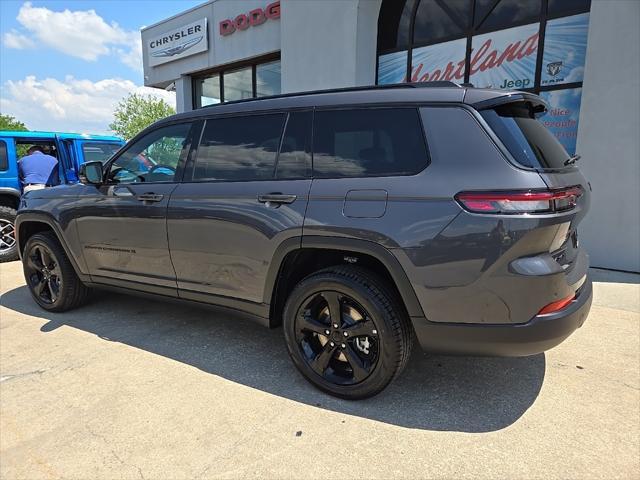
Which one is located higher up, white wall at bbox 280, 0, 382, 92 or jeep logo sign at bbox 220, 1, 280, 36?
jeep logo sign at bbox 220, 1, 280, 36

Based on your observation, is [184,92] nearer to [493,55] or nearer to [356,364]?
[493,55]

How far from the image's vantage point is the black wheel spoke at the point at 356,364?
254 cm

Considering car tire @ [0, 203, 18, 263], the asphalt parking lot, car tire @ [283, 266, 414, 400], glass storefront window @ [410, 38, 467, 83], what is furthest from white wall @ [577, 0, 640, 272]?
car tire @ [0, 203, 18, 263]

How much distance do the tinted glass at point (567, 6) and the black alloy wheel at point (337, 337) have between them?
19.4ft

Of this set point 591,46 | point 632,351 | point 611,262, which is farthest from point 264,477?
point 591,46

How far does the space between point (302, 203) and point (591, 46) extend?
5.04 m

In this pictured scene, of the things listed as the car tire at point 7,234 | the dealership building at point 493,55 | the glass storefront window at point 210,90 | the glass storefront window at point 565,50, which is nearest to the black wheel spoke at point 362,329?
the dealership building at point 493,55

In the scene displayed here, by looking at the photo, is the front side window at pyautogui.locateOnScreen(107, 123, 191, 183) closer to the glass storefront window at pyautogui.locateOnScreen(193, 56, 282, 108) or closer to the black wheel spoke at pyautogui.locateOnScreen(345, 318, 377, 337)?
the black wheel spoke at pyautogui.locateOnScreen(345, 318, 377, 337)

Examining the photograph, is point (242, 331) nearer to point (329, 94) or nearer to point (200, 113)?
point (200, 113)

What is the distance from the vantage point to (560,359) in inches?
124

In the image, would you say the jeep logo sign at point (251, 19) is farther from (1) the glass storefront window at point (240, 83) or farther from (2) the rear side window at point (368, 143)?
(2) the rear side window at point (368, 143)

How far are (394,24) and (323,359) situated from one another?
7.19 metres

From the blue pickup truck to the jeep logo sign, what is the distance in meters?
4.08

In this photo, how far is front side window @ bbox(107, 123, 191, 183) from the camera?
3.35 m
